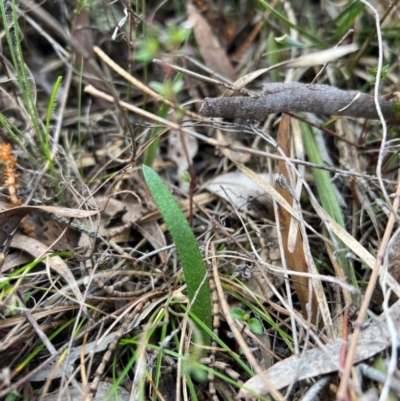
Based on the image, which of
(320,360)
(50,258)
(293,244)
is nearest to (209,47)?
(293,244)

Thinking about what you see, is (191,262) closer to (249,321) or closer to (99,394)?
(249,321)

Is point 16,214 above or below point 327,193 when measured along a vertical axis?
above

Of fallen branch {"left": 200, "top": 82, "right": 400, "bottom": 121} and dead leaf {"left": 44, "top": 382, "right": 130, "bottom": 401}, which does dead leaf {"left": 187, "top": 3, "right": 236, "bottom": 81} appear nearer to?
fallen branch {"left": 200, "top": 82, "right": 400, "bottom": 121}

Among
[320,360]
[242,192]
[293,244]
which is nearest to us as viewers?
[320,360]

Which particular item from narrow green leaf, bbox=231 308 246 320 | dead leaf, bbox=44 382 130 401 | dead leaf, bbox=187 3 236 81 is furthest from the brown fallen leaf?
dead leaf, bbox=187 3 236 81

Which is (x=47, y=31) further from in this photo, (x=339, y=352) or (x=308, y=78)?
(x=339, y=352)

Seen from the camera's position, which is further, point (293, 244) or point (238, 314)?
point (293, 244)
